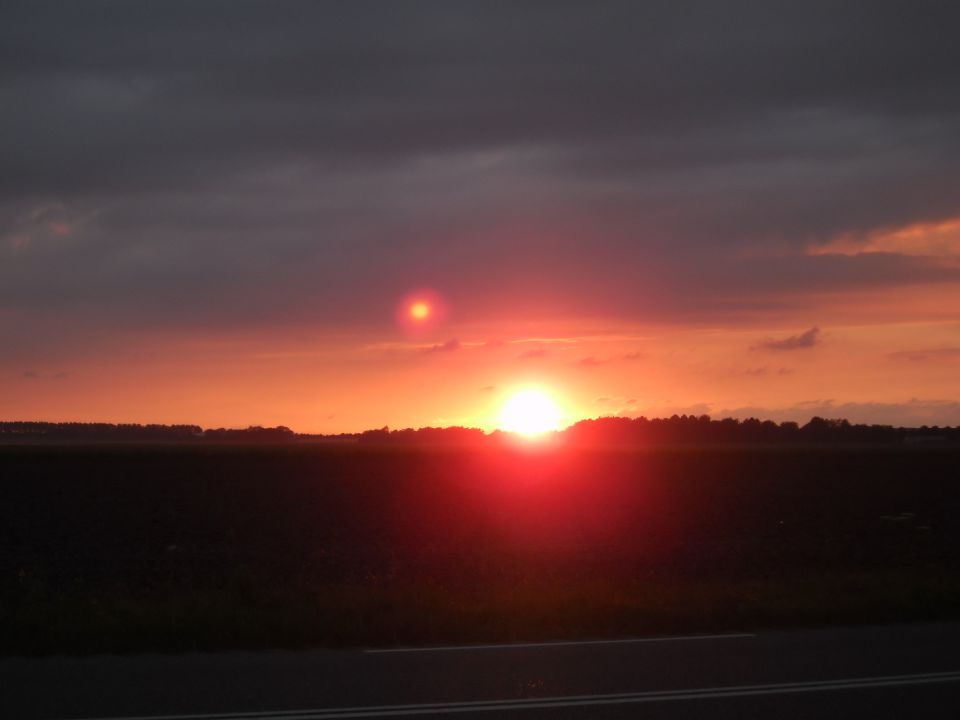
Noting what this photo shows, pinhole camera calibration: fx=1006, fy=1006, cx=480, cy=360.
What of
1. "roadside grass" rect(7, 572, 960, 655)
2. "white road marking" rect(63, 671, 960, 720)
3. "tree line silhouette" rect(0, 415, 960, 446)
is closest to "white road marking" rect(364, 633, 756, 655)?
"roadside grass" rect(7, 572, 960, 655)

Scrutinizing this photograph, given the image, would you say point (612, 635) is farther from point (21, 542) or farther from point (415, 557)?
point (21, 542)

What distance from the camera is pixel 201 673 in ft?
34.8

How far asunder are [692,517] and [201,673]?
29.6 meters

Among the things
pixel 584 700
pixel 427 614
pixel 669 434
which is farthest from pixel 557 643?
pixel 669 434

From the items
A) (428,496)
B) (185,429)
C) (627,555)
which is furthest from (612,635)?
(185,429)

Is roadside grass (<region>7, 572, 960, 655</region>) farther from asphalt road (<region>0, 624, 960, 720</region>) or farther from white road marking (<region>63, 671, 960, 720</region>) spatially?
white road marking (<region>63, 671, 960, 720</region>)

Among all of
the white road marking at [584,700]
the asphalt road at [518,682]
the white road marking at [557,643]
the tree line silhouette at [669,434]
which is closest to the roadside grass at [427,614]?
the white road marking at [557,643]

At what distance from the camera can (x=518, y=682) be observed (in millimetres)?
10148

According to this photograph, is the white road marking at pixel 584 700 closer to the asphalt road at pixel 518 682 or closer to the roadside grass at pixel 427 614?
the asphalt road at pixel 518 682

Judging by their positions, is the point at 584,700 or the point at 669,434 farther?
the point at 669,434

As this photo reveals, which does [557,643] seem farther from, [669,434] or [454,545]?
[669,434]

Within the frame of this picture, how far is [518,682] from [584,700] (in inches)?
40.7

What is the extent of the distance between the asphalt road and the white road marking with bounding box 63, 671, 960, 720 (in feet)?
0.06

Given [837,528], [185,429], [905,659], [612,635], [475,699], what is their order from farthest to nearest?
[185,429] → [837,528] → [612,635] → [905,659] → [475,699]
